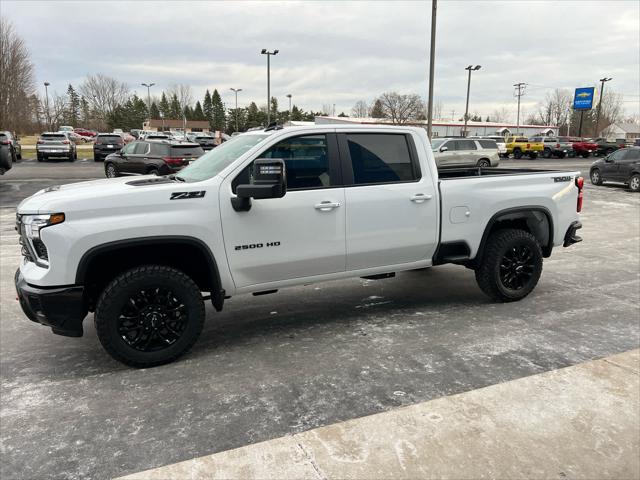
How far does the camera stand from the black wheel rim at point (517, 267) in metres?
5.41

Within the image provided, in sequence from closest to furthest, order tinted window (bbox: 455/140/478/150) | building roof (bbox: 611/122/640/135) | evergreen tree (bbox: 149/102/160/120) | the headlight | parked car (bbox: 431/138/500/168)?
the headlight < parked car (bbox: 431/138/500/168) < tinted window (bbox: 455/140/478/150) < building roof (bbox: 611/122/640/135) < evergreen tree (bbox: 149/102/160/120)

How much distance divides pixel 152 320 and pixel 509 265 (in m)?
3.75

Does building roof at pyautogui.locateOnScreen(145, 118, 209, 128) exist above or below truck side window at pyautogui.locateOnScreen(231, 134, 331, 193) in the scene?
above

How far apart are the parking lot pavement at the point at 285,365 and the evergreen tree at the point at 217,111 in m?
137

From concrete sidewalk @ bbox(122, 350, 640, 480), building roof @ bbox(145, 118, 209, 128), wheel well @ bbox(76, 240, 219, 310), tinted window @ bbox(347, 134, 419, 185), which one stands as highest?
building roof @ bbox(145, 118, 209, 128)

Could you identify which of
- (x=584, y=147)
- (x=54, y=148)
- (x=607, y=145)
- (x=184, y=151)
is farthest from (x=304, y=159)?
(x=607, y=145)

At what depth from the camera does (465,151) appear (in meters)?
24.0

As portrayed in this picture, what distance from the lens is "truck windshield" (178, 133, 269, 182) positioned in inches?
167

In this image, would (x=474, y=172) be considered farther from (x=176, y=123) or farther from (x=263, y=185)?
(x=176, y=123)

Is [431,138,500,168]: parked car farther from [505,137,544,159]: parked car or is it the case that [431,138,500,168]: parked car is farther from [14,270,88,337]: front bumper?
[14,270,88,337]: front bumper

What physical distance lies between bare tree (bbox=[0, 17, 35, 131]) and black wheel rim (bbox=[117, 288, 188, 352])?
58576 mm

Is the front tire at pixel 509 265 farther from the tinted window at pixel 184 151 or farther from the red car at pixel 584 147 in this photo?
the red car at pixel 584 147

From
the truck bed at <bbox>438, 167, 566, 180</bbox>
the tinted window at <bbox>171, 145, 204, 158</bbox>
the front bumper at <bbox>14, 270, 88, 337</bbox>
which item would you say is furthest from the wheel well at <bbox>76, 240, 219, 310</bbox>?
the tinted window at <bbox>171, 145, 204, 158</bbox>

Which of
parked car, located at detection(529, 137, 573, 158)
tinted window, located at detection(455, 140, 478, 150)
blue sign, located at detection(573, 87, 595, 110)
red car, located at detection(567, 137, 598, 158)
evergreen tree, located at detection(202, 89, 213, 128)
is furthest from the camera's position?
evergreen tree, located at detection(202, 89, 213, 128)
